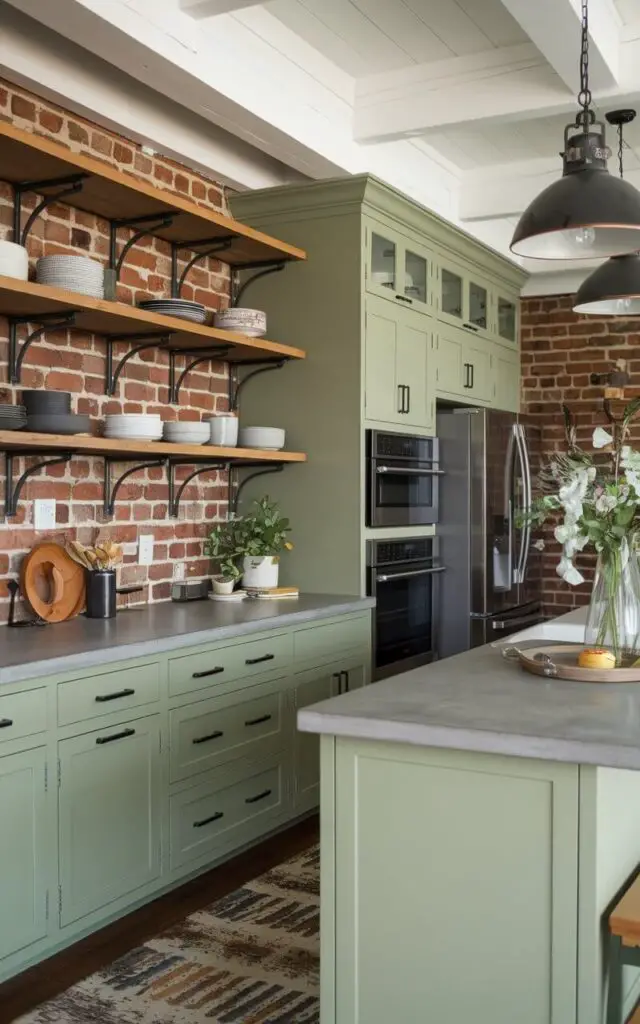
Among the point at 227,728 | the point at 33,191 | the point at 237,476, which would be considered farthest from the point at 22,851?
the point at 237,476

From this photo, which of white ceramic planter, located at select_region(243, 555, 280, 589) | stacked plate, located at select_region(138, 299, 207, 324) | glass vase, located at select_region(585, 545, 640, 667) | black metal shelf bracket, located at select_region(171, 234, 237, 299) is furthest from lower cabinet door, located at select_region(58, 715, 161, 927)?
black metal shelf bracket, located at select_region(171, 234, 237, 299)

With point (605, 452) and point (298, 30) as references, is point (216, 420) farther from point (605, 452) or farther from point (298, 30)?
point (605, 452)

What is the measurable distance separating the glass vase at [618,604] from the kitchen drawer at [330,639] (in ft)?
4.96

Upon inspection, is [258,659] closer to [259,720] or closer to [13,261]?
[259,720]

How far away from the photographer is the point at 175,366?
4.34 metres

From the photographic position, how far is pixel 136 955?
9.52 ft

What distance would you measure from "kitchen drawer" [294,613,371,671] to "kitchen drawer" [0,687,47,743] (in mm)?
1339

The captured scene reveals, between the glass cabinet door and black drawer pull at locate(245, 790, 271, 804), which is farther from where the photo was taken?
the glass cabinet door

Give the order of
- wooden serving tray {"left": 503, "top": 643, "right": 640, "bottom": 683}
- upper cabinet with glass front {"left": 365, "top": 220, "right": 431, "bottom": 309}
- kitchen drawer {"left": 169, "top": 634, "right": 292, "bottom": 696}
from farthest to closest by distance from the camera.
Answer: upper cabinet with glass front {"left": 365, "top": 220, "right": 431, "bottom": 309} → kitchen drawer {"left": 169, "top": 634, "right": 292, "bottom": 696} → wooden serving tray {"left": 503, "top": 643, "right": 640, "bottom": 683}

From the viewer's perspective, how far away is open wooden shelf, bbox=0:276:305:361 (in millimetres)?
3152

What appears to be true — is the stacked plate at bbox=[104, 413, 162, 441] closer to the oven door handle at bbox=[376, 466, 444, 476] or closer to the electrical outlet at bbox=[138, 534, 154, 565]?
the electrical outlet at bbox=[138, 534, 154, 565]

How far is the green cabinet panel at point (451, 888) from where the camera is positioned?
191cm

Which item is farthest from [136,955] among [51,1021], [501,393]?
[501,393]

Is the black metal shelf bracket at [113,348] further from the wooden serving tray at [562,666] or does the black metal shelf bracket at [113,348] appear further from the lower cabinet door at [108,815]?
the wooden serving tray at [562,666]
